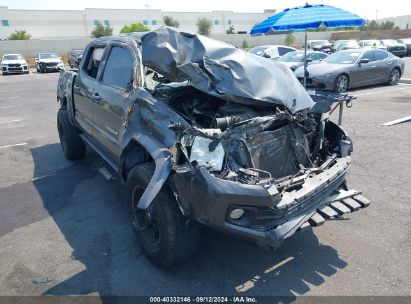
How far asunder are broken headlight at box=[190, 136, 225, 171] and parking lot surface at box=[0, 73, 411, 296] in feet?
3.26

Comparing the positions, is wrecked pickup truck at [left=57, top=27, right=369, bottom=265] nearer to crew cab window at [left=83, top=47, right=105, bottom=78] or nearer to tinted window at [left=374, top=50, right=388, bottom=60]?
crew cab window at [left=83, top=47, right=105, bottom=78]

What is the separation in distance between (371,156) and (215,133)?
3.97m

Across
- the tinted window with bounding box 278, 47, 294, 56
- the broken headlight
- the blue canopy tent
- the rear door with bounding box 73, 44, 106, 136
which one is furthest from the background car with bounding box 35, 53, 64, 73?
the broken headlight

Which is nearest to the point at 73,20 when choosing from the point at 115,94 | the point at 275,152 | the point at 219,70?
the point at 115,94

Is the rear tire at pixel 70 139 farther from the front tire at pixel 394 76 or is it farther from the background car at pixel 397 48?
the background car at pixel 397 48

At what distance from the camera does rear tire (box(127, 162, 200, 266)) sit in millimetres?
3020

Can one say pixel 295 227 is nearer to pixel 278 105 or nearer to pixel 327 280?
pixel 327 280

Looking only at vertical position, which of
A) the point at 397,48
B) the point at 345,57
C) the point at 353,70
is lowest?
the point at 397,48

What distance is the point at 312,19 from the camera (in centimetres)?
764

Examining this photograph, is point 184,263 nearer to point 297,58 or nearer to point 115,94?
point 115,94

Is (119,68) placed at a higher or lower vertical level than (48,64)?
higher

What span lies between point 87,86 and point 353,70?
33.9 ft

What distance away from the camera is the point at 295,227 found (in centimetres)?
285

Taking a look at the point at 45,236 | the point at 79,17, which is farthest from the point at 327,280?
the point at 79,17
